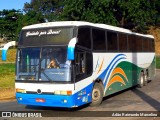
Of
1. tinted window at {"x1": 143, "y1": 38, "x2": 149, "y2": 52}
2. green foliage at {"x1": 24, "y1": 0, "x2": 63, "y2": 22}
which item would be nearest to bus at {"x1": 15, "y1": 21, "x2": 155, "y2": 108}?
tinted window at {"x1": 143, "y1": 38, "x2": 149, "y2": 52}

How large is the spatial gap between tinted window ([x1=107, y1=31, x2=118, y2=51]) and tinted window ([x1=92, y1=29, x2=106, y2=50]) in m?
0.55

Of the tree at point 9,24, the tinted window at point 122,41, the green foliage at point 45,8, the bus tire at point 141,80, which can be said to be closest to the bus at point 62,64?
the tinted window at point 122,41

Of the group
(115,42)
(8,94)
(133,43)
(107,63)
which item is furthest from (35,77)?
(133,43)

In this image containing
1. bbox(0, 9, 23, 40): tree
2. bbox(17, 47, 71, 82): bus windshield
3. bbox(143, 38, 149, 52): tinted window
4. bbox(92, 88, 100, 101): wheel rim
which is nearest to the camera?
bbox(17, 47, 71, 82): bus windshield

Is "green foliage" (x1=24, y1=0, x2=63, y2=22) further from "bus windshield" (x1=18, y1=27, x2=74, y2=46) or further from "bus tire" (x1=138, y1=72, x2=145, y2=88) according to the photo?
"bus windshield" (x1=18, y1=27, x2=74, y2=46)

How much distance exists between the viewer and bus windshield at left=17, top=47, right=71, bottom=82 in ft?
38.2

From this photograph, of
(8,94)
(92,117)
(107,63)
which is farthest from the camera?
(8,94)

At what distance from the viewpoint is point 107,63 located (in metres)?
14.8

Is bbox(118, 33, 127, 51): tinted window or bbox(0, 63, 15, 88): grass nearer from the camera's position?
bbox(118, 33, 127, 51): tinted window

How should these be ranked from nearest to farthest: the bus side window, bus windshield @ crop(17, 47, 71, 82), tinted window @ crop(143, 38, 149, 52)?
1. bus windshield @ crop(17, 47, 71, 82)
2. the bus side window
3. tinted window @ crop(143, 38, 149, 52)

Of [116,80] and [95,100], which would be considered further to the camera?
[116,80]

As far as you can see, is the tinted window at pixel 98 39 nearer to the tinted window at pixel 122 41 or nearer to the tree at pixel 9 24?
the tinted window at pixel 122 41

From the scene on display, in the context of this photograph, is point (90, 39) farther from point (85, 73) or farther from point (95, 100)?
point (95, 100)

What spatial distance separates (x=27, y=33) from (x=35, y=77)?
5.87ft
